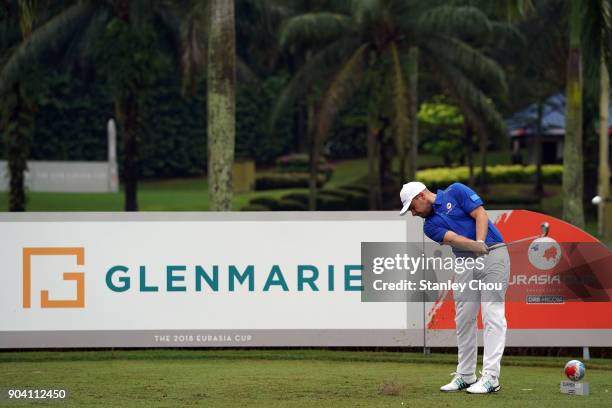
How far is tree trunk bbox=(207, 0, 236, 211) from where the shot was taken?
23.7 m

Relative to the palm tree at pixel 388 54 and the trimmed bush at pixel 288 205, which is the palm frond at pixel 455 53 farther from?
the trimmed bush at pixel 288 205

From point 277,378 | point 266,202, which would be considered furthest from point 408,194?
point 266,202

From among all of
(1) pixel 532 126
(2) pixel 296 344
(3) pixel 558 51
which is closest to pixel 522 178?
(1) pixel 532 126

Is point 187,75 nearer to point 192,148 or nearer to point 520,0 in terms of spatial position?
point 520,0


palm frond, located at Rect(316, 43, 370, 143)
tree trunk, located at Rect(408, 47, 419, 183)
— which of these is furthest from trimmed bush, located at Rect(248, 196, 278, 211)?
tree trunk, located at Rect(408, 47, 419, 183)

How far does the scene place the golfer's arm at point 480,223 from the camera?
34.1ft

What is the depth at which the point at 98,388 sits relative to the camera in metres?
11.1

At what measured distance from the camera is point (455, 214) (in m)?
10.6

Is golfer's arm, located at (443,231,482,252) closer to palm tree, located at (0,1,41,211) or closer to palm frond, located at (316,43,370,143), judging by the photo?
palm tree, located at (0,1,41,211)

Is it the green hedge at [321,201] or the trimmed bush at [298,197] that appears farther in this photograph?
the trimmed bush at [298,197]

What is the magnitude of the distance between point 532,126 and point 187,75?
2450cm

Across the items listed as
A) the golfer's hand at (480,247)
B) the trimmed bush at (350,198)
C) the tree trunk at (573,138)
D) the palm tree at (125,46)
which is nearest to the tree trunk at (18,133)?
the palm tree at (125,46)

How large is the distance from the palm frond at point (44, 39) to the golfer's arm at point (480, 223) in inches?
1040

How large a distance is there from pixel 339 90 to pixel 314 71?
2970 mm
